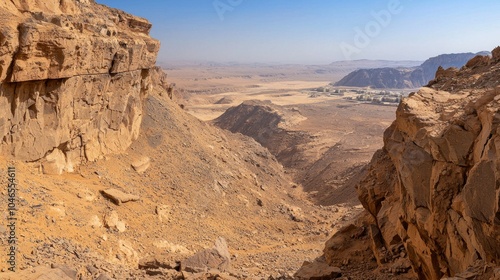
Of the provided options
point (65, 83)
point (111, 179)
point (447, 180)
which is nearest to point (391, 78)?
point (111, 179)

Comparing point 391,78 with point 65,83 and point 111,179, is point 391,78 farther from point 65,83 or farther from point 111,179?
point 65,83

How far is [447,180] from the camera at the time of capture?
23.5ft

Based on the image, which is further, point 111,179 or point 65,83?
point 111,179

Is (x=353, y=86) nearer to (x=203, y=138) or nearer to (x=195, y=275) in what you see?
(x=203, y=138)

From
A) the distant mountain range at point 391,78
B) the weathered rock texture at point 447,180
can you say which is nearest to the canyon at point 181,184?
the weathered rock texture at point 447,180

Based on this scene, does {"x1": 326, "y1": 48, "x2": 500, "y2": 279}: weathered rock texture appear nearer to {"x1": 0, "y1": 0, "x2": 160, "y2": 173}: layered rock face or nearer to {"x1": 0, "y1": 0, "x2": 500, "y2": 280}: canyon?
{"x1": 0, "y1": 0, "x2": 500, "y2": 280}: canyon

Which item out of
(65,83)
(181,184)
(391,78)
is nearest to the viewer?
(65,83)

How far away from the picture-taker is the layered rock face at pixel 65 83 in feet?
41.8

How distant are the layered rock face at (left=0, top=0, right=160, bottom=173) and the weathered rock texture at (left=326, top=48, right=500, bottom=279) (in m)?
11.0

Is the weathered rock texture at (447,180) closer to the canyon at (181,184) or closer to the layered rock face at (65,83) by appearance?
the canyon at (181,184)

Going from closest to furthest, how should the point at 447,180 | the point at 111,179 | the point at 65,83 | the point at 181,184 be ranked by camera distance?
the point at 447,180, the point at 65,83, the point at 111,179, the point at 181,184

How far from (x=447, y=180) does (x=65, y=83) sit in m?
13.0

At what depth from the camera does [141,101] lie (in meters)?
22.2

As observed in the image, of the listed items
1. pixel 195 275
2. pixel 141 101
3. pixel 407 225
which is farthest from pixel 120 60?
pixel 407 225
